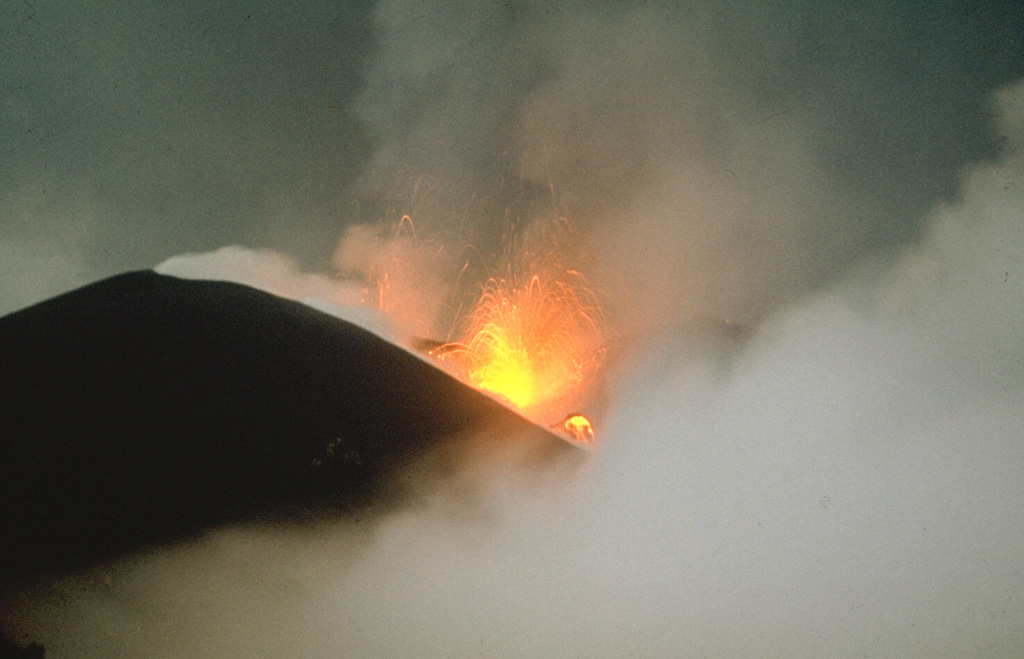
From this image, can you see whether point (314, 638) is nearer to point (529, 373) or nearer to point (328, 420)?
point (328, 420)

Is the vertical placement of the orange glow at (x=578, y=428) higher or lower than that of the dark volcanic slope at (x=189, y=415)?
higher

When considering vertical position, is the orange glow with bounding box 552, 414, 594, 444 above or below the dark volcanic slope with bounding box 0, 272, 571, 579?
above

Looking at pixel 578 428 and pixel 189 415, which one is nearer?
pixel 189 415

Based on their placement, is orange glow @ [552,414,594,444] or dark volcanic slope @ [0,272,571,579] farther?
orange glow @ [552,414,594,444]

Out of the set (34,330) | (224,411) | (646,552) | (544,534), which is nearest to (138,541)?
(224,411)

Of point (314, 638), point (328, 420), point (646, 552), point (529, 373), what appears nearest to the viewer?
point (314, 638)

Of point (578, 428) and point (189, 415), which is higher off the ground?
point (578, 428)

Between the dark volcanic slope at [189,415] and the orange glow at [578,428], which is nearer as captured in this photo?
the dark volcanic slope at [189,415]

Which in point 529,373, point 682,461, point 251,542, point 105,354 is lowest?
point 251,542
